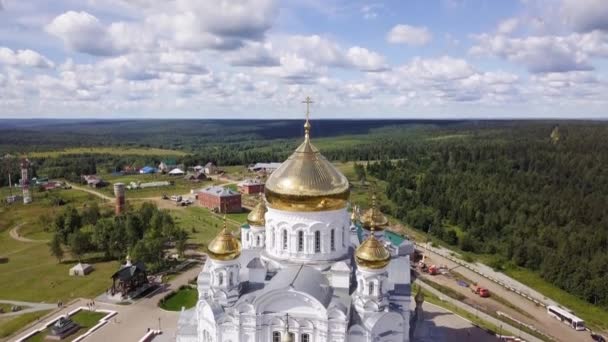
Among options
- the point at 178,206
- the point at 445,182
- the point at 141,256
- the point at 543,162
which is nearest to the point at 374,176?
the point at 445,182

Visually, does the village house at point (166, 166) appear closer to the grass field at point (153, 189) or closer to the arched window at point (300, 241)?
the grass field at point (153, 189)

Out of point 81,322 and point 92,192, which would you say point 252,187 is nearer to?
point 92,192

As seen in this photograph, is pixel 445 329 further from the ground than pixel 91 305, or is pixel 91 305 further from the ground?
pixel 91 305

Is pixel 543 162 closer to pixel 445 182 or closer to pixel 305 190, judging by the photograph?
pixel 445 182

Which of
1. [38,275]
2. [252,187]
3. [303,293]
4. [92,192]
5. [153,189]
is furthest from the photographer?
[153,189]

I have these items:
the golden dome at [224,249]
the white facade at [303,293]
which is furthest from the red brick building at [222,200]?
the golden dome at [224,249]

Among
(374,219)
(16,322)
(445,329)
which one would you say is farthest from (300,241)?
(16,322)

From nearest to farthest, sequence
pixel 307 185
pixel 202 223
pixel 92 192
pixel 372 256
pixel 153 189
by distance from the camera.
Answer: pixel 372 256 → pixel 307 185 → pixel 202 223 → pixel 92 192 → pixel 153 189
